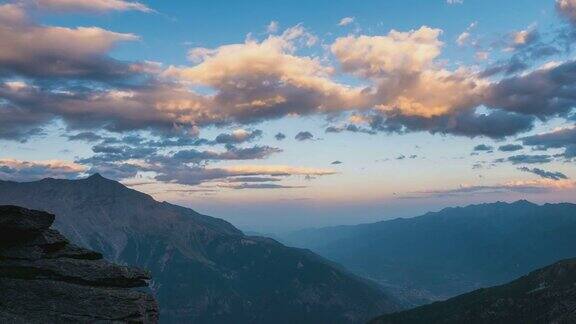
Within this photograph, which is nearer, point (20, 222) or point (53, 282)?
point (20, 222)

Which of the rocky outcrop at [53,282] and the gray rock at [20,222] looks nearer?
the rocky outcrop at [53,282]

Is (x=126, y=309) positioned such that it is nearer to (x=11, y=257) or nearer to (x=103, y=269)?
(x=103, y=269)

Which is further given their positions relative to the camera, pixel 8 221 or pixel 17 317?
pixel 8 221

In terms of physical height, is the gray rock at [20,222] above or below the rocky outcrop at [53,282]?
above

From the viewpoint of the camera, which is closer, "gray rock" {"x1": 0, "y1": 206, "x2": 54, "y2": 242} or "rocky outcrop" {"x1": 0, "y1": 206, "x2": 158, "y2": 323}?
"rocky outcrop" {"x1": 0, "y1": 206, "x2": 158, "y2": 323}

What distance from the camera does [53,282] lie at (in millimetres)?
52781

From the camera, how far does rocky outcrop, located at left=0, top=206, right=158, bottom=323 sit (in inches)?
1950

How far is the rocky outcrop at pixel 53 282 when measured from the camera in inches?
1950

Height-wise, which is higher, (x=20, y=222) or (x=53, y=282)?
(x=20, y=222)

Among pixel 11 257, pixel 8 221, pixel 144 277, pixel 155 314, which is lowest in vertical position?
pixel 155 314

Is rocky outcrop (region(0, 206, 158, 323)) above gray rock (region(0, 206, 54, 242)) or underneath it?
underneath

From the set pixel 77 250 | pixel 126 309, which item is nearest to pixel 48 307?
pixel 126 309

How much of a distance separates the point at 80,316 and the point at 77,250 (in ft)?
41.5

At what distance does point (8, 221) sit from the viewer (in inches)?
2028
